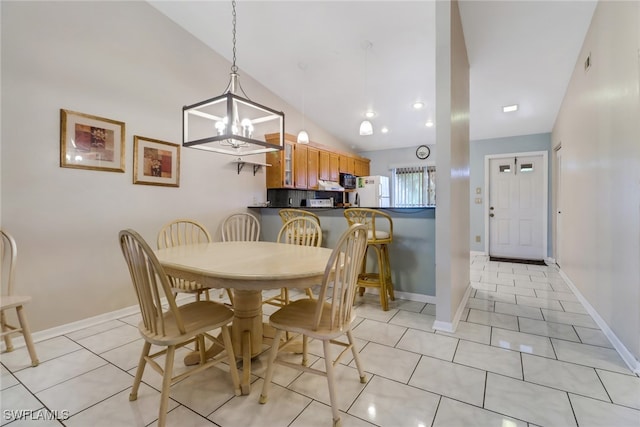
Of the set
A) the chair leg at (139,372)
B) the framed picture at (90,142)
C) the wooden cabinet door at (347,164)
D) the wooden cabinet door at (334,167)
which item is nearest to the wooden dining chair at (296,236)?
the chair leg at (139,372)

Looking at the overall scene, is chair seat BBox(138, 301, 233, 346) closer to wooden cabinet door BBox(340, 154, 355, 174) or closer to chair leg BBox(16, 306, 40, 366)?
chair leg BBox(16, 306, 40, 366)

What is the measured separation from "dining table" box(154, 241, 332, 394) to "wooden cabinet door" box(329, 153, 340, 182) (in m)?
3.62

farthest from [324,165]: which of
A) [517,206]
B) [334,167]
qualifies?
[517,206]

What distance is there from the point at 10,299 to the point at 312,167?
4076mm

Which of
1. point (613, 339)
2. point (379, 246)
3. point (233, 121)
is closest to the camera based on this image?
point (233, 121)

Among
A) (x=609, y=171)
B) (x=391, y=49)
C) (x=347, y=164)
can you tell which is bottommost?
(x=609, y=171)

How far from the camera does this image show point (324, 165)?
219 inches

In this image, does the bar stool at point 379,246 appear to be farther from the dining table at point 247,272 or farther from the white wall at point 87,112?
the white wall at point 87,112

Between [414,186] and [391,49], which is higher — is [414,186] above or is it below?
below

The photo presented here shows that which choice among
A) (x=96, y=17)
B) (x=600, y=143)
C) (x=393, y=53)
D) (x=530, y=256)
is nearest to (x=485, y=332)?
(x=600, y=143)

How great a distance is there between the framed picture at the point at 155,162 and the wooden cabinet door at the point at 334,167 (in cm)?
303

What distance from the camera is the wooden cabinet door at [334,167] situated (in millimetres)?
5738

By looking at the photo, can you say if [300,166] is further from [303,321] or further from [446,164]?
[303,321]

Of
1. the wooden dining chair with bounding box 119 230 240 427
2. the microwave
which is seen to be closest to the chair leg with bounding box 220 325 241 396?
the wooden dining chair with bounding box 119 230 240 427
